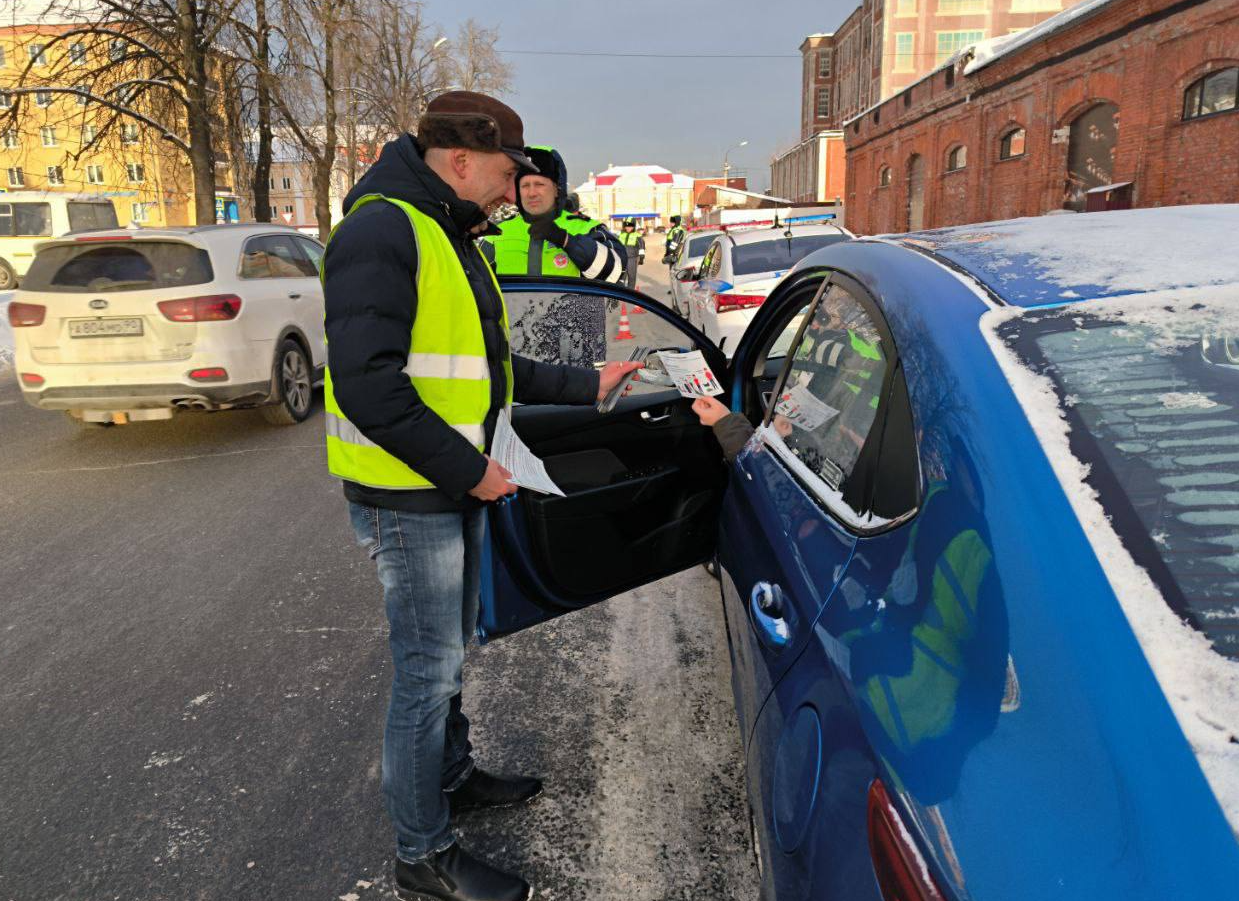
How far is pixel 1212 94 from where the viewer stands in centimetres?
1530

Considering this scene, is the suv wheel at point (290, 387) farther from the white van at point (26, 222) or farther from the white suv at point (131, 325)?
the white van at point (26, 222)

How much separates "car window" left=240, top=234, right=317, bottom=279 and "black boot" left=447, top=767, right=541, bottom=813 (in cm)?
553

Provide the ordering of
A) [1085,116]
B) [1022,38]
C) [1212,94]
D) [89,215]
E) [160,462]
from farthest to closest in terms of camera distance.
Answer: [1022,38] < [89,215] < [1085,116] < [1212,94] < [160,462]

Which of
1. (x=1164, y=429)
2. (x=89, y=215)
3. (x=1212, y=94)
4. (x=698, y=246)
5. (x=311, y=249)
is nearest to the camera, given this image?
(x=1164, y=429)

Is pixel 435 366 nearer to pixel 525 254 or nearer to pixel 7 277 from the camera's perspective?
pixel 525 254

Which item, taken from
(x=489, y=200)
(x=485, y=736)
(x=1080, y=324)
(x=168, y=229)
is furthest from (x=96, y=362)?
(x=1080, y=324)

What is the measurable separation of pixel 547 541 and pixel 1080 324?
154 cm

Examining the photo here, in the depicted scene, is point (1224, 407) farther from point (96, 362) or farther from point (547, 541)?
point (96, 362)

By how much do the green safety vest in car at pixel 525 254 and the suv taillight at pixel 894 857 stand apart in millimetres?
3480

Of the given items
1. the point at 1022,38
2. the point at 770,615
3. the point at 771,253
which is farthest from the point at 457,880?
the point at 1022,38

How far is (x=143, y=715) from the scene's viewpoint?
2.96m

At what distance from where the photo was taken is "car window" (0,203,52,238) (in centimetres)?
1978

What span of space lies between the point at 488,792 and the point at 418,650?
2.25ft

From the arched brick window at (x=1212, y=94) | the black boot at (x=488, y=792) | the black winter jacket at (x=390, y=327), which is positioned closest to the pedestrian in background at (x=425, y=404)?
the black winter jacket at (x=390, y=327)
